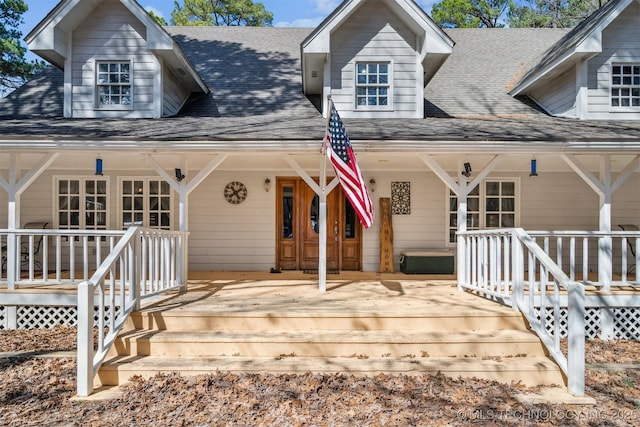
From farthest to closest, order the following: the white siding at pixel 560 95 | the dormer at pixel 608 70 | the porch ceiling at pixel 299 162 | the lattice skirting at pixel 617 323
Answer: the white siding at pixel 560 95
the dormer at pixel 608 70
the porch ceiling at pixel 299 162
the lattice skirting at pixel 617 323

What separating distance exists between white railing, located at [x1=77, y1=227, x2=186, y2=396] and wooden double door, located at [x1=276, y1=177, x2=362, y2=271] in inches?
115

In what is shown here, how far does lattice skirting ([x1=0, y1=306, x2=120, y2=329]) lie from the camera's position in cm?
600

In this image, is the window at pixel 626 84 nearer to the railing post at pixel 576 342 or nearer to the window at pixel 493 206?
the window at pixel 493 206

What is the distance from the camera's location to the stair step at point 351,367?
4210mm

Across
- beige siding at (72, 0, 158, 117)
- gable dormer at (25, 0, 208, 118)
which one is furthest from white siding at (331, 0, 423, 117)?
beige siding at (72, 0, 158, 117)

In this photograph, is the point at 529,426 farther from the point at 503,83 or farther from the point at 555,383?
the point at 503,83

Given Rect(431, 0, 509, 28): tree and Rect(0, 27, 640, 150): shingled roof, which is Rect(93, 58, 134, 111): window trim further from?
Rect(431, 0, 509, 28): tree

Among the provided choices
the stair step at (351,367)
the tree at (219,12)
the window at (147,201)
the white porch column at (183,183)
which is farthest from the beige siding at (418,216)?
the tree at (219,12)

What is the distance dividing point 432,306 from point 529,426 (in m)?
2.01

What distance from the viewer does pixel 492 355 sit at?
456 centimetres

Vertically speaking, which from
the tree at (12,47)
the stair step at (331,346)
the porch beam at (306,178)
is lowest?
the stair step at (331,346)

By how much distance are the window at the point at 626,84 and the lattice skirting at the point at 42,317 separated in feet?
31.4

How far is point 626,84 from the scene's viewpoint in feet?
26.5


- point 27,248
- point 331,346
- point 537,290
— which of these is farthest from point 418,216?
point 27,248
